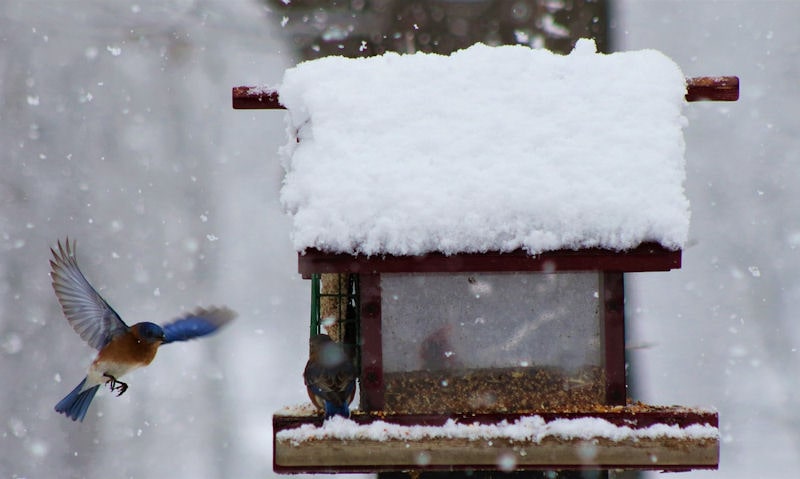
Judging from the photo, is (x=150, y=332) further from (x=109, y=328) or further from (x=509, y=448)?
(x=509, y=448)

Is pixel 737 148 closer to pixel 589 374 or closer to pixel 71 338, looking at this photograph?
pixel 589 374

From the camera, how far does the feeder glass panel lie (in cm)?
320

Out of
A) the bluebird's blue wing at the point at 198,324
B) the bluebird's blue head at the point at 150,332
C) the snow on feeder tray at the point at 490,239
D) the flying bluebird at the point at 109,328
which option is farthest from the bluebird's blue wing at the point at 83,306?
the snow on feeder tray at the point at 490,239

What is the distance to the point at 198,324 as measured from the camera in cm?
388

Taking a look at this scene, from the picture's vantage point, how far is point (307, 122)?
10.8ft

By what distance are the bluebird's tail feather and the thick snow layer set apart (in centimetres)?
175

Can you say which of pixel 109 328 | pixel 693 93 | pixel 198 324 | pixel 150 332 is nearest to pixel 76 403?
pixel 109 328

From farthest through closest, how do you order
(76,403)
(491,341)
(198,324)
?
(76,403) → (198,324) → (491,341)

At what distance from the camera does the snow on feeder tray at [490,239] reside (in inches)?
117

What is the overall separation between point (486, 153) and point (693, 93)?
81 cm

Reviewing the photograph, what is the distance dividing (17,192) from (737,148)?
17.7 ft

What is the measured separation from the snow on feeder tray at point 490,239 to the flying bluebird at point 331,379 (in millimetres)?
59

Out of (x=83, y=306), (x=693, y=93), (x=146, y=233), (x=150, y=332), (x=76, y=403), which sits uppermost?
(x=693, y=93)

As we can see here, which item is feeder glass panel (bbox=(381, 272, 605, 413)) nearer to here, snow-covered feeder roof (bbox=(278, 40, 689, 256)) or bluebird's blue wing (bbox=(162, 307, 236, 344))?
snow-covered feeder roof (bbox=(278, 40, 689, 256))
